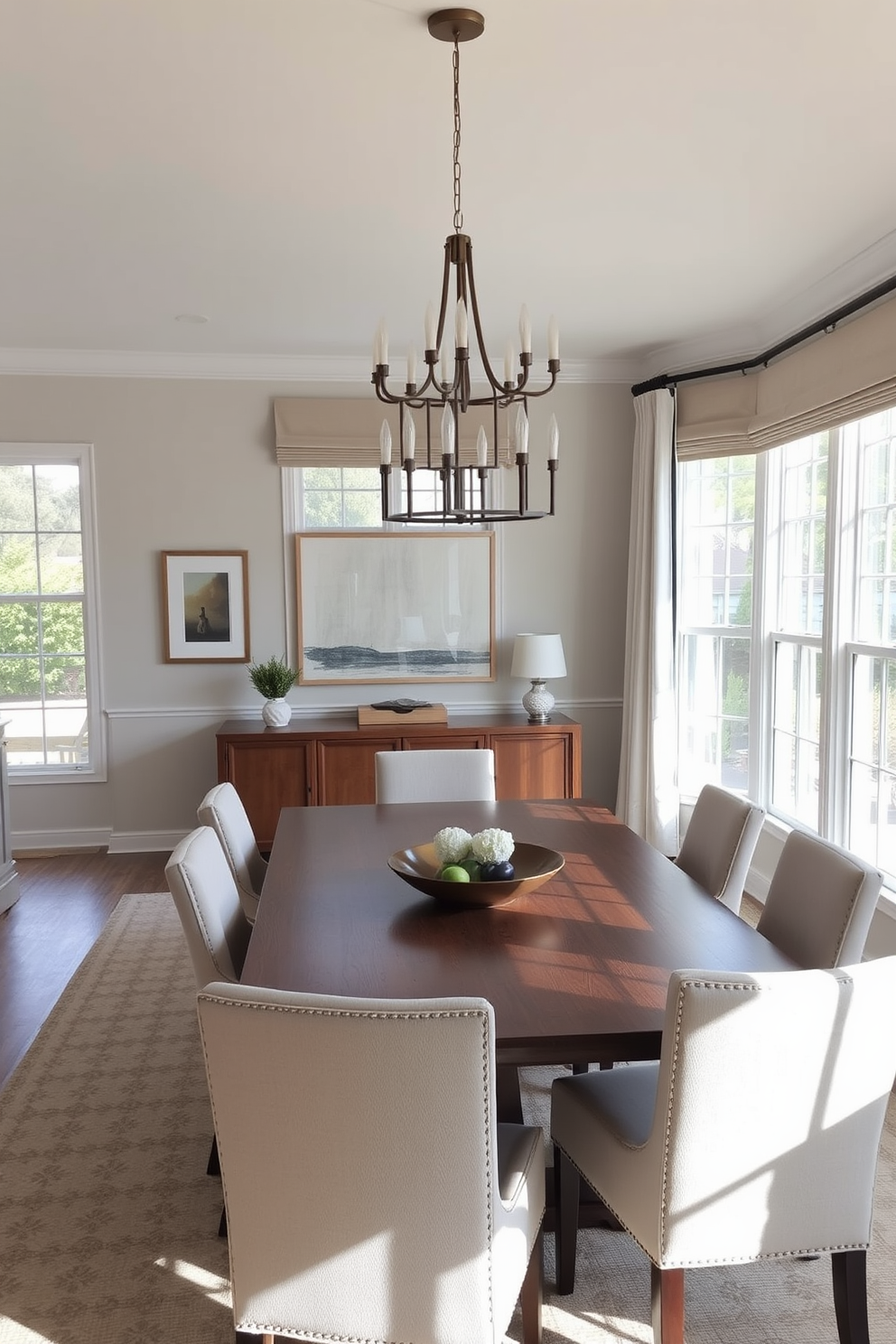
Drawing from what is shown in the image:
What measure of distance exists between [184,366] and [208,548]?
0.98 m

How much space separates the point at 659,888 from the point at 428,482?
12.1 feet

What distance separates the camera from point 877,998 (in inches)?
63.2

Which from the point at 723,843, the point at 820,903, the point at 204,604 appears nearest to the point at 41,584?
the point at 204,604

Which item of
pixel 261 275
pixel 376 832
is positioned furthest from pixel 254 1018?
pixel 261 275

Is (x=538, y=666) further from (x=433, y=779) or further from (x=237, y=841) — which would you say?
(x=237, y=841)

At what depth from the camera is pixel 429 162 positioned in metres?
2.90

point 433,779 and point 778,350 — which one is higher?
point 778,350


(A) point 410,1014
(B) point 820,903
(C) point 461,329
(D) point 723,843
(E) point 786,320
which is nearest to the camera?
(A) point 410,1014

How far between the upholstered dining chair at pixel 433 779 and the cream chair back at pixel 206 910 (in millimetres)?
1211

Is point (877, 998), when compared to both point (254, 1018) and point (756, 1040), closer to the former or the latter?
point (756, 1040)

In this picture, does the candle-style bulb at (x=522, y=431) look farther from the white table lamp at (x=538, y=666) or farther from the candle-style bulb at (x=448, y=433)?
the white table lamp at (x=538, y=666)

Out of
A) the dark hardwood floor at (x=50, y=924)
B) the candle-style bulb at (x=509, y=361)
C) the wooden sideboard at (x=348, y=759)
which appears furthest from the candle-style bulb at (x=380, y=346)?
the wooden sideboard at (x=348, y=759)

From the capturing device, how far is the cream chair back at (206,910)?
7.43 feet

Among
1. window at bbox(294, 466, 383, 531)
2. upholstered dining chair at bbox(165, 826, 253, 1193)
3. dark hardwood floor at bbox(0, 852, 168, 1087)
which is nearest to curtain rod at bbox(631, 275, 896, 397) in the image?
window at bbox(294, 466, 383, 531)
